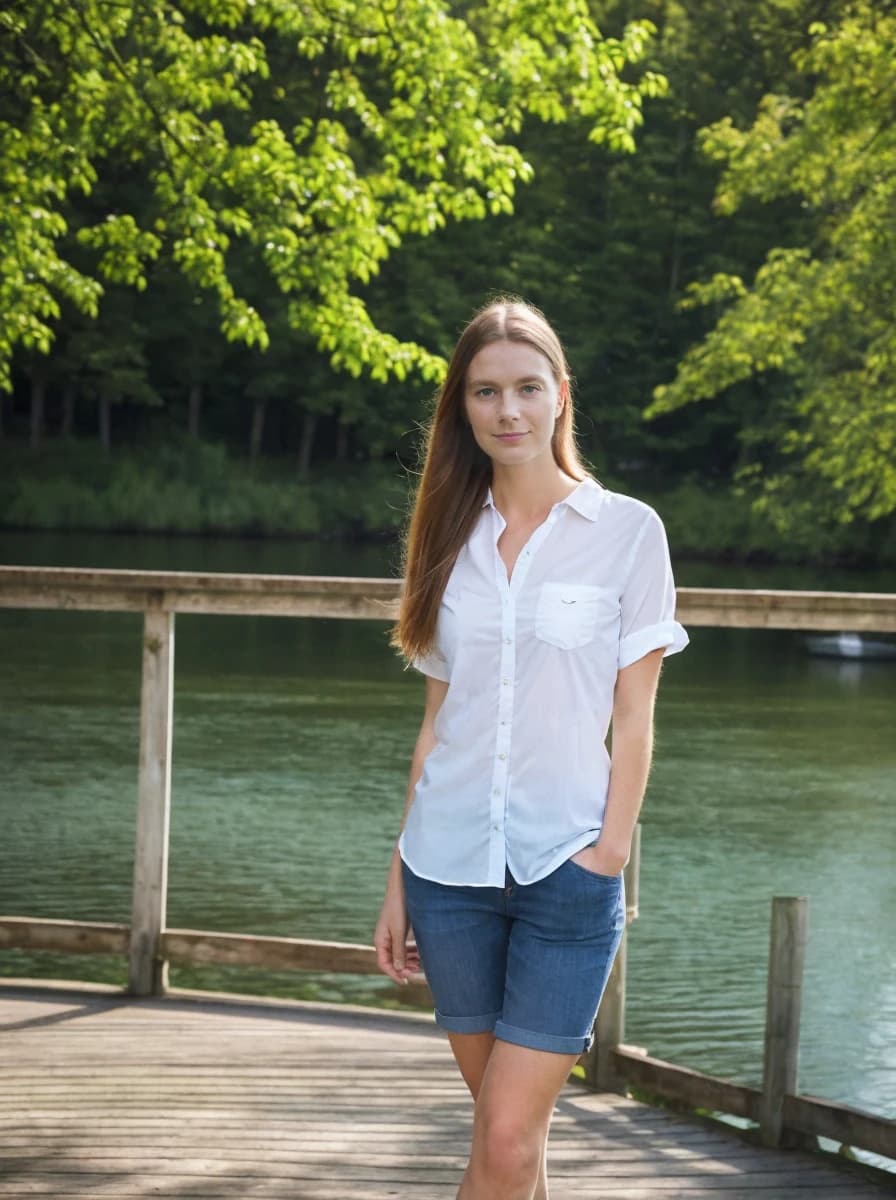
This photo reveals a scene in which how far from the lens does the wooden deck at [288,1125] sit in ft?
10.5

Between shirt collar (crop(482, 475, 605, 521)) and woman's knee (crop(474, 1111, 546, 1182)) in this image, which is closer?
woman's knee (crop(474, 1111, 546, 1182))

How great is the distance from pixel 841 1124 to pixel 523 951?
1432 mm

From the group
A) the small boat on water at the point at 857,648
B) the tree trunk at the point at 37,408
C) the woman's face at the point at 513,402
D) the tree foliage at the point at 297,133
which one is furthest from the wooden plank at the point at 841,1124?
the tree trunk at the point at 37,408

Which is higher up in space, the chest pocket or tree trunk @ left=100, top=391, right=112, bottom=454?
the chest pocket

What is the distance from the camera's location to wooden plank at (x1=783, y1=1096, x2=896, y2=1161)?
331 cm

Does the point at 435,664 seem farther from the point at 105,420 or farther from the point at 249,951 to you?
the point at 105,420

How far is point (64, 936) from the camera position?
14.8ft

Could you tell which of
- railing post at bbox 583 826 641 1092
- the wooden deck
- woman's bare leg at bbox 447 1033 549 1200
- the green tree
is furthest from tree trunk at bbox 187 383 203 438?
woman's bare leg at bbox 447 1033 549 1200

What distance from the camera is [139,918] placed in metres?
4.47

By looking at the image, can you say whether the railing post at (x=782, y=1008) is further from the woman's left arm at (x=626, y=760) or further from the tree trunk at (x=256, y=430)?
the tree trunk at (x=256, y=430)

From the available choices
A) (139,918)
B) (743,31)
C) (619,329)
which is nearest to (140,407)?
(619,329)

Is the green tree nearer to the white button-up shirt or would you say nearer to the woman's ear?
the woman's ear

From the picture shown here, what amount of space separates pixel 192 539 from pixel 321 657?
19.1 meters

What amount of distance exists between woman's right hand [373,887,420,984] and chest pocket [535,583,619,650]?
40 cm
